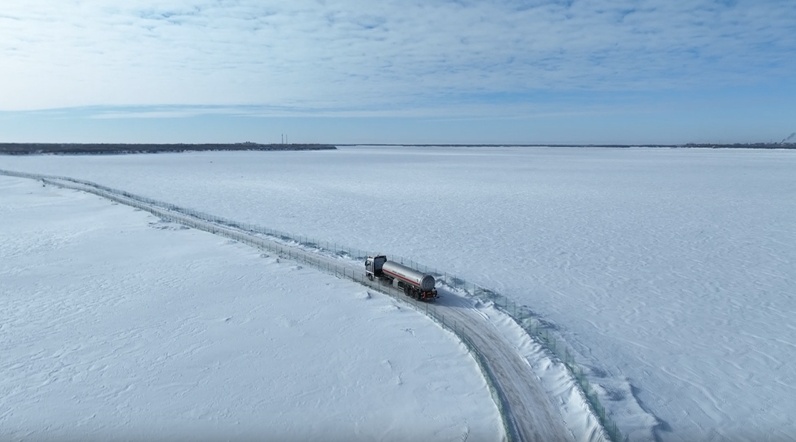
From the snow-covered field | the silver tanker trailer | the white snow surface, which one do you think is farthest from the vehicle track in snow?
the snow-covered field

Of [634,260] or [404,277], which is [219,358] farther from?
[634,260]

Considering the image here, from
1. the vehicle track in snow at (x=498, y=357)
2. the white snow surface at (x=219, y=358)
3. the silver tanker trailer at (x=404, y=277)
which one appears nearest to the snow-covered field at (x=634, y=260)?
the vehicle track in snow at (x=498, y=357)

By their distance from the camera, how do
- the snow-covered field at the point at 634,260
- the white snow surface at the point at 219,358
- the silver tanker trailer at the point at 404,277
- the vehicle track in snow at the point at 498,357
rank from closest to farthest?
the vehicle track in snow at the point at 498,357
the white snow surface at the point at 219,358
the snow-covered field at the point at 634,260
the silver tanker trailer at the point at 404,277

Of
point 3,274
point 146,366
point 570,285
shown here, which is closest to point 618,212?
point 570,285

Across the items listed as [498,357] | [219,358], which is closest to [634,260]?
[498,357]

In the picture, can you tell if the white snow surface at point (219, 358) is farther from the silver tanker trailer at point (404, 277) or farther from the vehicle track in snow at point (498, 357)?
the silver tanker trailer at point (404, 277)

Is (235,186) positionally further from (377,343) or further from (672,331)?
(672,331)
